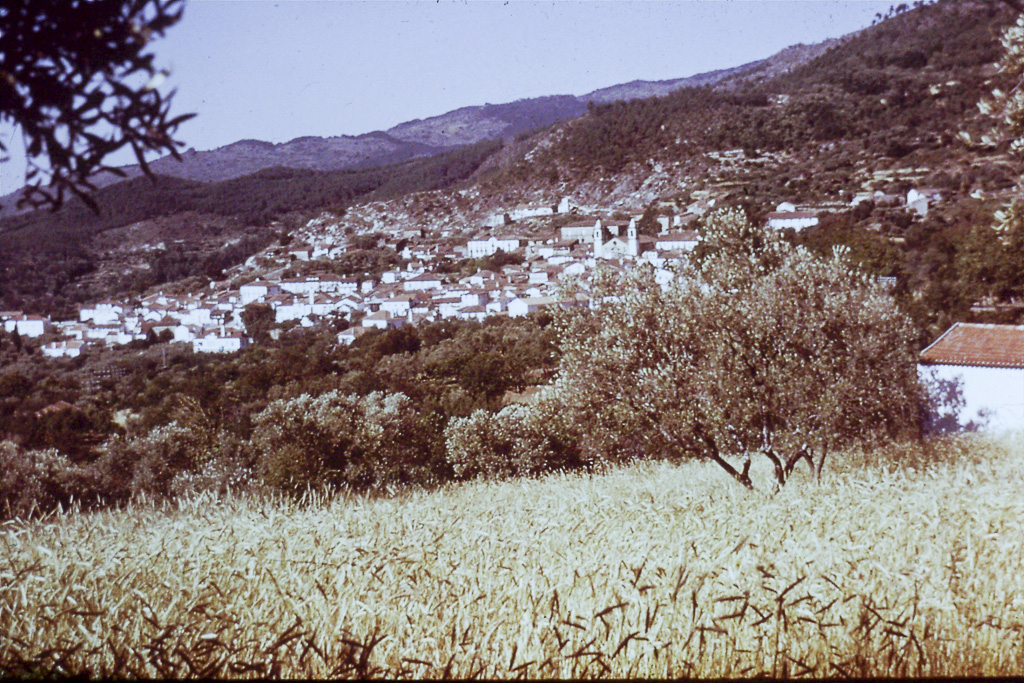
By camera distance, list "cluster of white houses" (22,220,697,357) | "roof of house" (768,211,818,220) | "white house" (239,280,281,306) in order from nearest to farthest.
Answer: "cluster of white houses" (22,220,697,357)
"roof of house" (768,211,818,220)
"white house" (239,280,281,306)

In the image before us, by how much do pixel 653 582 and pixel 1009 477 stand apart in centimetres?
373

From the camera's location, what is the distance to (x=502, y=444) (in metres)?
11.6

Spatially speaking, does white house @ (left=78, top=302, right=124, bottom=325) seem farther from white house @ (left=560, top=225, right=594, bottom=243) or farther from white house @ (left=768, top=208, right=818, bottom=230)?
white house @ (left=768, top=208, right=818, bottom=230)

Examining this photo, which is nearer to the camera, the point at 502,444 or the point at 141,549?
the point at 141,549

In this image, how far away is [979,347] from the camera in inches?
496

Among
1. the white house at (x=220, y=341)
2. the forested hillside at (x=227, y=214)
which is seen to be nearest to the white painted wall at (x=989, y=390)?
the forested hillside at (x=227, y=214)

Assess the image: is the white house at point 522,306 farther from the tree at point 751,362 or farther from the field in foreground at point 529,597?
the field in foreground at point 529,597

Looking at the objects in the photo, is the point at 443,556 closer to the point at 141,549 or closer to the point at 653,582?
the point at 653,582

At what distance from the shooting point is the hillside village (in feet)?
55.2

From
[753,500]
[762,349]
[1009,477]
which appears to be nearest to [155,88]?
[753,500]

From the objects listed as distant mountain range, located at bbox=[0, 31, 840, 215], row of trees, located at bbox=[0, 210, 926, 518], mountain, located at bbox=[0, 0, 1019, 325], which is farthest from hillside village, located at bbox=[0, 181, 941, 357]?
row of trees, located at bbox=[0, 210, 926, 518]

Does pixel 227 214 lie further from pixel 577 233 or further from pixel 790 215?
→ pixel 790 215

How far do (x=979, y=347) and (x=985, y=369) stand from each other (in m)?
0.61

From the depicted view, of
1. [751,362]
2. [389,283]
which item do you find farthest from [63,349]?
[751,362]
